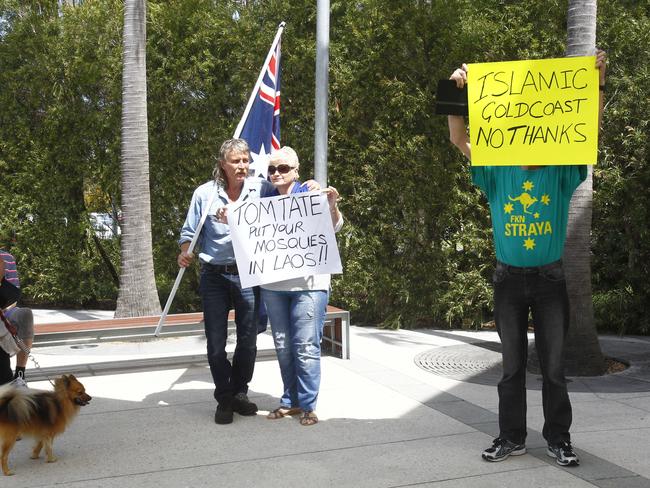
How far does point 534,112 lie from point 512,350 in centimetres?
142

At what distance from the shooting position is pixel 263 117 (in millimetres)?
6773

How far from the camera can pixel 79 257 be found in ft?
36.8

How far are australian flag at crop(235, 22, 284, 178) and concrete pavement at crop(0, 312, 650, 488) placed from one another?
2030 mm

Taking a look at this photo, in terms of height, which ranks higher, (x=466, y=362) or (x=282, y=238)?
(x=282, y=238)

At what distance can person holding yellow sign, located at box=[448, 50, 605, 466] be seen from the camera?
4.23 m

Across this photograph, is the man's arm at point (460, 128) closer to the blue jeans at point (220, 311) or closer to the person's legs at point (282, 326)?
the person's legs at point (282, 326)

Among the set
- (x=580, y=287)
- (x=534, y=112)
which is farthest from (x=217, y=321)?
(x=580, y=287)

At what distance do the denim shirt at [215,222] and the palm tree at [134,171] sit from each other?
384 centimetres

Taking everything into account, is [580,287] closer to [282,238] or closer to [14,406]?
[282,238]

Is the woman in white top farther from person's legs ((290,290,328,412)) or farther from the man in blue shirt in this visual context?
the man in blue shirt

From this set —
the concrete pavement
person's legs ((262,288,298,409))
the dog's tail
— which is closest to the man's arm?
person's legs ((262,288,298,409))

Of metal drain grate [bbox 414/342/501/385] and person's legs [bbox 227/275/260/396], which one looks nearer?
person's legs [bbox 227/275/260/396]

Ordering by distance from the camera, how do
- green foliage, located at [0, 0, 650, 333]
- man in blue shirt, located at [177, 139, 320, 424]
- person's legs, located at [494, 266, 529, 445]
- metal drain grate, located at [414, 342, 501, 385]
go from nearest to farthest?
person's legs, located at [494, 266, 529, 445]
man in blue shirt, located at [177, 139, 320, 424]
metal drain grate, located at [414, 342, 501, 385]
green foliage, located at [0, 0, 650, 333]

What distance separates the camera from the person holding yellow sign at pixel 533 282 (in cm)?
423
